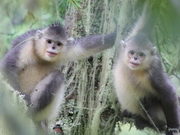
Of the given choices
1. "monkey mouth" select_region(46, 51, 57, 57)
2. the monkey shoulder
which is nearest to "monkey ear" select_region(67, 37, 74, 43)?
"monkey mouth" select_region(46, 51, 57, 57)

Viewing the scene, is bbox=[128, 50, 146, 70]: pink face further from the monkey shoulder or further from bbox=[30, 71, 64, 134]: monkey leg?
the monkey shoulder

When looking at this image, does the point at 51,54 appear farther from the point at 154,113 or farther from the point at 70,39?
the point at 154,113

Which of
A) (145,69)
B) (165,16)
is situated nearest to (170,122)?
(145,69)

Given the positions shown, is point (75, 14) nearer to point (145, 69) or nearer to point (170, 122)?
point (145, 69)

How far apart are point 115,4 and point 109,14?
284 mm

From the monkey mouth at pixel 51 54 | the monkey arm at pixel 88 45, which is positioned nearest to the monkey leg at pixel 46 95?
the monkey mouth at pixel 51 54

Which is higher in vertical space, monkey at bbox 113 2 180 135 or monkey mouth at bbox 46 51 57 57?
monkey mouth at bbox 46 51 57 57

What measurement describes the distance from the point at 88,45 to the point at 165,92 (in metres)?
1.13

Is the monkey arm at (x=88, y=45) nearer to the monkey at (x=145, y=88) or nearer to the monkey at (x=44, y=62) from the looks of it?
the monkey at (x=44, y=62)

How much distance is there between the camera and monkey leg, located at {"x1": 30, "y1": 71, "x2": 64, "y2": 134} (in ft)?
13.4

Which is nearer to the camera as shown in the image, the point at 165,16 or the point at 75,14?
the point at 165,16

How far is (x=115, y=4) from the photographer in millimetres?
4324

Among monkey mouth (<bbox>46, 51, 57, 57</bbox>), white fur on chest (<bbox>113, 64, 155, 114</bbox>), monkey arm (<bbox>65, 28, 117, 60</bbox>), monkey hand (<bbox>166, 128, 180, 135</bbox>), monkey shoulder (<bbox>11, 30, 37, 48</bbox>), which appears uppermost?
monkey shoulder (<bbox>11, 30, 37, 48</bbox>)

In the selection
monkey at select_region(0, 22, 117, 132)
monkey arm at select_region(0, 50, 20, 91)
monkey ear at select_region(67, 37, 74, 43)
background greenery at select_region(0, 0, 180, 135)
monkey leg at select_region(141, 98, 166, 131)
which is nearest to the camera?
monkey arm at select_region(0, 50, 20, 91)
